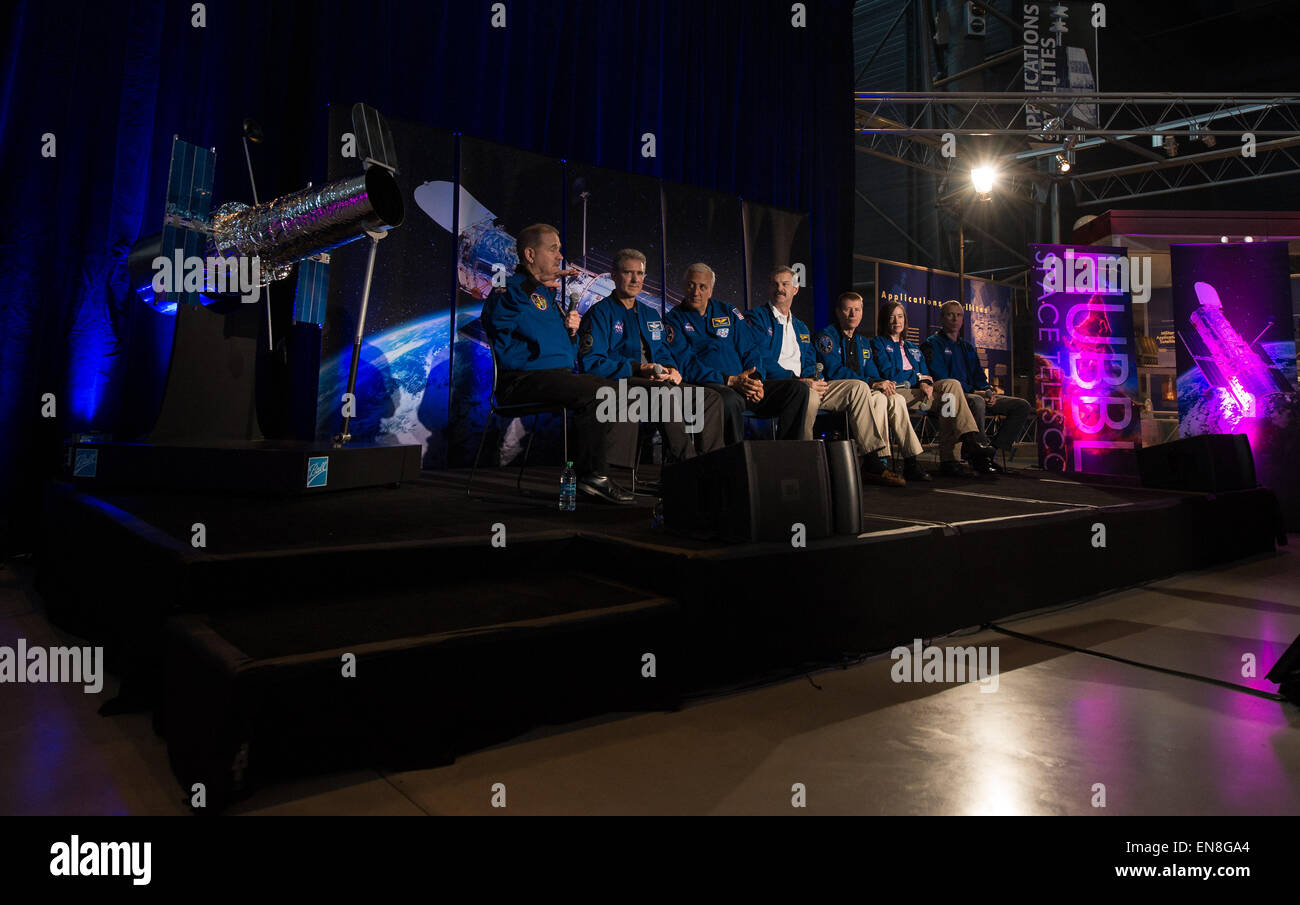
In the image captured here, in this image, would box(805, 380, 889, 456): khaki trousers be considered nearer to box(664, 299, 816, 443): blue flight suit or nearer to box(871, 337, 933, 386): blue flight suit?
box(664, 299, 816, 443): blue flight suit

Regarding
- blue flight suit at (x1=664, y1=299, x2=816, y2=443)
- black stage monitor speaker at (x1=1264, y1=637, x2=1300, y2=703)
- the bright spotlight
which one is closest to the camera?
black stage monitor speaker at (x1=1264, y1=637, x2=1300, y2=703)

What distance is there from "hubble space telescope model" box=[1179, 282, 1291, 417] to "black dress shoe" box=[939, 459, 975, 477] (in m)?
2.35

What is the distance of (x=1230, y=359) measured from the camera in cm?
522

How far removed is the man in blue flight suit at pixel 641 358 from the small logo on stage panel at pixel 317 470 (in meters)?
1.20

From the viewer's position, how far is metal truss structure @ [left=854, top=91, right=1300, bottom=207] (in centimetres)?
861

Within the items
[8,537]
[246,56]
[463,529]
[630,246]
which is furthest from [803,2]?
[8,537]

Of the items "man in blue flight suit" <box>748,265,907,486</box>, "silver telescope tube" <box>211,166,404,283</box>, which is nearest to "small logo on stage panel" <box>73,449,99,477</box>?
"silver telescope tube" <box>211,166,404,283</box>

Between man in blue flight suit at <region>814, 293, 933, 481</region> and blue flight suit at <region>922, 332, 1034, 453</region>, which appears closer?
man in blue flight suit at <region>814, 293, 933, 481</region>

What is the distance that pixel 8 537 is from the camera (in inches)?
125

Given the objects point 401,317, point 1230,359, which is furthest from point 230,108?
point 1230,359

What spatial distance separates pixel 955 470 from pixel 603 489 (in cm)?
250

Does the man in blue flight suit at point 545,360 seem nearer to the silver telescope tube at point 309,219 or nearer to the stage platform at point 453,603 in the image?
the stage platform at point 453,603
